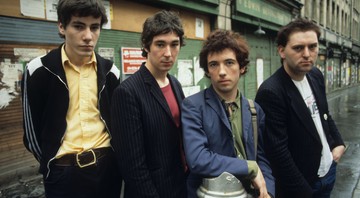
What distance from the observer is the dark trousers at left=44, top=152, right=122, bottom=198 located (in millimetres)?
2002

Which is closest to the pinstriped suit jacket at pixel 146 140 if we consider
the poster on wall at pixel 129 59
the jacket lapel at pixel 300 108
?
the jacket lapel at pixel 300 108

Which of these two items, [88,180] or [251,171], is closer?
[251,171]

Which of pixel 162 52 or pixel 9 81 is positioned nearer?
pixel 162 52

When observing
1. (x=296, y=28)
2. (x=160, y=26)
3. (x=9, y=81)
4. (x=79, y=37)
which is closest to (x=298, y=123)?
(x=296, y=28)

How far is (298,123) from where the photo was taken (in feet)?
7.89

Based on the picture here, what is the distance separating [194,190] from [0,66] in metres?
3.71

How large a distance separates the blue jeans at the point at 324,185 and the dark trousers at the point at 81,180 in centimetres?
163

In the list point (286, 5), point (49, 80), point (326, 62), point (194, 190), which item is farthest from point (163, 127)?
point (326, 62)

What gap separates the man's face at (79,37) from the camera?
6.70 ft

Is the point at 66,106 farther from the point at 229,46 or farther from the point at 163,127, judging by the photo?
the point at 229,46

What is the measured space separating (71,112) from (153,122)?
1.81 feet

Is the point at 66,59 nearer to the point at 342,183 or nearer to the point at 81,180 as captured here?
the point at 81,180

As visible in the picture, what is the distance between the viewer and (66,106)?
2010 millimetres

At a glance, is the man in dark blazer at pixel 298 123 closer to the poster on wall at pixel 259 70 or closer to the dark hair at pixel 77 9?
the dark hair at pixel 77 9
